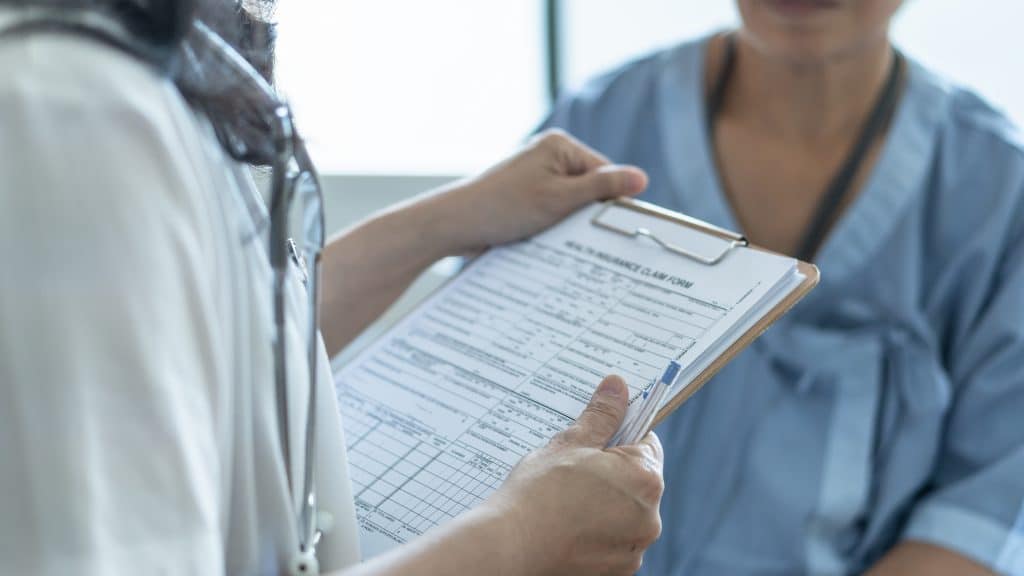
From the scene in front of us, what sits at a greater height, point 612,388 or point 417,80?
point 612,388

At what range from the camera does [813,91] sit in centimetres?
123

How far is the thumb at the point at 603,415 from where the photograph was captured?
67 centimetres

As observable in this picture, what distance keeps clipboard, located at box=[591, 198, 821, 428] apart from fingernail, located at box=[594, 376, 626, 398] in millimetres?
29

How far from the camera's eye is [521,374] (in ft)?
2.63

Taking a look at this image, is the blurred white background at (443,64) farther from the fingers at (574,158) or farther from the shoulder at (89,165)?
the shoulder at (89,165)

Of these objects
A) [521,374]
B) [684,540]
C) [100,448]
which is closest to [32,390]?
[100,448]

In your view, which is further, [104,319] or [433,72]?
[433,72]

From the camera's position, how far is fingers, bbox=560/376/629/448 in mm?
673

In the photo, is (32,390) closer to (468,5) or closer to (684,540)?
(684,540)

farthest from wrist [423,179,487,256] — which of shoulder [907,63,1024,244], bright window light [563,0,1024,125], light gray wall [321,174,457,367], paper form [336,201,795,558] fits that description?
light gray wall [321,174,457,367]

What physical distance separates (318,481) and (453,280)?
39 cm

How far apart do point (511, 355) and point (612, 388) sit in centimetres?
13

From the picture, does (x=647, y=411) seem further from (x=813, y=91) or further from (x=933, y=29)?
(x=933, y=29)

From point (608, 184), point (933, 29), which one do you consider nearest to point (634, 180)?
point (608, 184)
